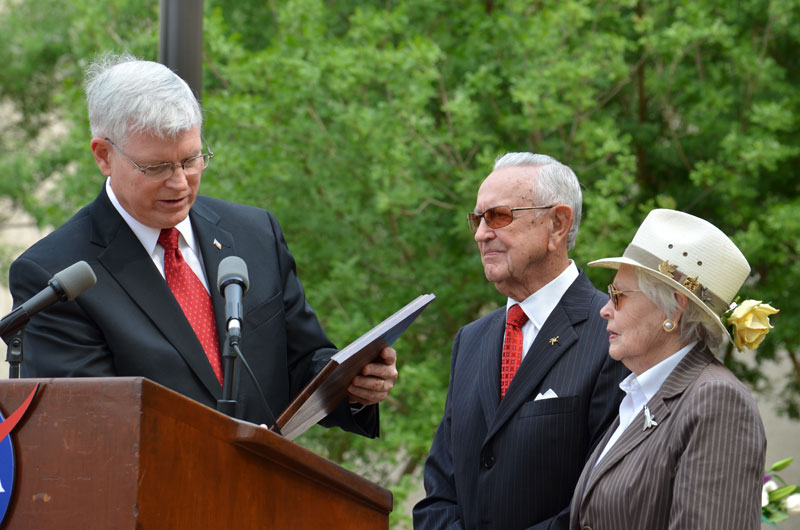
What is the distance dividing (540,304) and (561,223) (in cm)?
30

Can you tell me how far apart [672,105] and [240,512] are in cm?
711

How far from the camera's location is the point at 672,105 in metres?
8.57

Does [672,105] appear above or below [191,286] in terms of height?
above

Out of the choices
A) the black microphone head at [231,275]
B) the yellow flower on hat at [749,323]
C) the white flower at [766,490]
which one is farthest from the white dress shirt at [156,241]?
the white flower at [766,490]

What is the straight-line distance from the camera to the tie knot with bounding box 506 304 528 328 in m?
3.58

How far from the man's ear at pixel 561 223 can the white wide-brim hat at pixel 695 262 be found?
1.99 ft

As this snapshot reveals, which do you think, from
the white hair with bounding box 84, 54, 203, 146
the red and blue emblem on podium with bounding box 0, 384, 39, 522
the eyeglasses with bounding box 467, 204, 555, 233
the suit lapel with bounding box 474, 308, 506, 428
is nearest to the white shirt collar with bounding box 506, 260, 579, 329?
the suit lapel with bounding box 474, 308, 506, 428

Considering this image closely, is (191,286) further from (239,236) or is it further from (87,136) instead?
(87,136)

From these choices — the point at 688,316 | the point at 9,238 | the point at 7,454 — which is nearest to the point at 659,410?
the point at 688,316

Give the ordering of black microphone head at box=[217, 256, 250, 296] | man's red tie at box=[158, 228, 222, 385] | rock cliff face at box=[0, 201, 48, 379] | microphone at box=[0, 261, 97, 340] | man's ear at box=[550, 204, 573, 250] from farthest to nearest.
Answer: rock cliff face at box=[0, 201, 48, 379] < man's ear at box=[550, 204, 573, 250] < man's red tie at box=[158, 228, 222, 385] < black microphone head at box=[217, 256, 250, 296] < microphone at box=[0, 261, 97, 340]

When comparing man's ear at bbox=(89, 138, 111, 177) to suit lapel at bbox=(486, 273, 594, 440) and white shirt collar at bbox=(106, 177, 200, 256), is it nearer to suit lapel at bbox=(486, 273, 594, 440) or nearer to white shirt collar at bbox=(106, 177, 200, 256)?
white shirt collar at bbox=(106, 177, 200, 256)

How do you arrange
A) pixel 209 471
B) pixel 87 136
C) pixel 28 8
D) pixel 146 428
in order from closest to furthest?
1. pixel 146 428
2. pixel 209 471
3. pixel 87 136
4. pixel 28 8

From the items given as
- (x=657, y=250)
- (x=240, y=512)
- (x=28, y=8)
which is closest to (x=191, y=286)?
(x=240, y=512)

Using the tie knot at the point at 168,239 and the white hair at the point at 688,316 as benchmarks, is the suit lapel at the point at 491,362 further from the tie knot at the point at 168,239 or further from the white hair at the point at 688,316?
the tie knot at the point at 168,239
